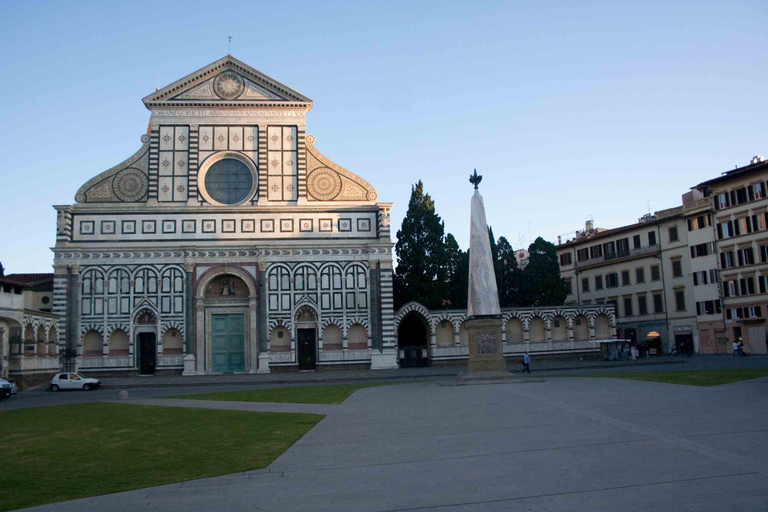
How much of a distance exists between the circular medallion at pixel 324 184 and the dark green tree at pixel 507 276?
1863 cm

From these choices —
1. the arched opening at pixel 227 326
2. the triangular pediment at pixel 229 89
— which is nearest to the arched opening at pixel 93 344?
the arched opening at pixel 227 326

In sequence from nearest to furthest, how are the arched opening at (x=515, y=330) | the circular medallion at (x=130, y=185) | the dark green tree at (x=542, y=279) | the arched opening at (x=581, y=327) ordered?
the circular medallion at (x=130, y=185) → the arched opening at (x=515, y=330) → the arched opening at (x=581, y=327) → the dark green tree at (x=542, y=279)

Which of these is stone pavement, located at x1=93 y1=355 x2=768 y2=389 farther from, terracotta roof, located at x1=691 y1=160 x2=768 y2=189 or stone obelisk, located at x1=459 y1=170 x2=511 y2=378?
terracotta roof, located at x1=691 y1=160 x2=768 y2=189

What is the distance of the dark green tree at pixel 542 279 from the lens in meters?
57.9

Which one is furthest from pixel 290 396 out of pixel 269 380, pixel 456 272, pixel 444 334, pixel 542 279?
pixel 542 279

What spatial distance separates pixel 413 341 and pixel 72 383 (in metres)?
26.0

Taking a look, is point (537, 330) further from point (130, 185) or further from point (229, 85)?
point (130, 185)

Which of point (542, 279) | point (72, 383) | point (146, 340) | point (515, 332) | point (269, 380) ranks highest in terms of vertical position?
point (542, 279)

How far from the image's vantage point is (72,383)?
36375mm

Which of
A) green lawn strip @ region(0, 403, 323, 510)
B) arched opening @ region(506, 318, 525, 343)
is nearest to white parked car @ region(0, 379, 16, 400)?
green lawn strip @ region(0, 403, 323, 510)

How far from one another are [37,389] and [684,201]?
5239 centimetres

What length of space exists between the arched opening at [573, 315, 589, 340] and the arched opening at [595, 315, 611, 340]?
1061 mm

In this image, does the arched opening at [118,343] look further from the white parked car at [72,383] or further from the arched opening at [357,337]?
the arched opening at [357,337]

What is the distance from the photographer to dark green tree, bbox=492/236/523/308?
5922cm
